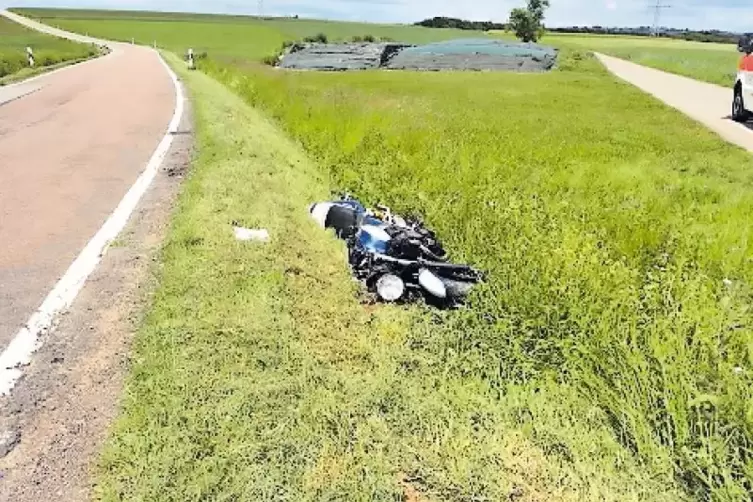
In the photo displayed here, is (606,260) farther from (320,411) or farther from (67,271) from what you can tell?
(67,271)

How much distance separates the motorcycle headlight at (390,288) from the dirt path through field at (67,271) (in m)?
1.55

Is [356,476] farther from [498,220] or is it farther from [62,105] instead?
[62,105]

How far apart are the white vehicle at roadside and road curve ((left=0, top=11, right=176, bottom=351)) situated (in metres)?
12.0

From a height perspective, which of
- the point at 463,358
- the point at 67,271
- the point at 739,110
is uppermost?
the point at 739,110

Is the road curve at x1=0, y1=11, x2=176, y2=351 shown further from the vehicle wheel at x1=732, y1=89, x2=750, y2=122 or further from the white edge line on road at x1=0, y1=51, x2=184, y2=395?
the vehicle wheel at x1=732, y1=89, x2=750, y2=122

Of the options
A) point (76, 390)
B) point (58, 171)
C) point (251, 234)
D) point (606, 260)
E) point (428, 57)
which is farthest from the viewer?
point (428, 57)

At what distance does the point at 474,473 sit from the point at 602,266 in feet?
7.66

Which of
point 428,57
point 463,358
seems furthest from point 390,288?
point 428,57

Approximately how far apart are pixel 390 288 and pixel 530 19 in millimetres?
83651

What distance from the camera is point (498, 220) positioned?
20.0ft

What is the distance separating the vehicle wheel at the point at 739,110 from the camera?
15920 mm

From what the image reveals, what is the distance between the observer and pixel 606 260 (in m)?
5.05

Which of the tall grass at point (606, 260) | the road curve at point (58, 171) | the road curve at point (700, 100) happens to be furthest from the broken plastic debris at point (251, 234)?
the road curve at point (700, 100)

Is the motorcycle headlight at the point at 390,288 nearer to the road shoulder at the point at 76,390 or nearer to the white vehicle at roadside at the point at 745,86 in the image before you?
the road shoulder at the point at 76,390
